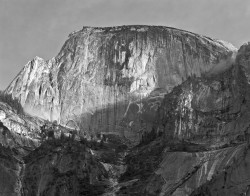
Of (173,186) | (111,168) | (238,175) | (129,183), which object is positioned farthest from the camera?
(111,168)

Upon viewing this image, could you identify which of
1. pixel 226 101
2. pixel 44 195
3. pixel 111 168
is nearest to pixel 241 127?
pixel 226 101

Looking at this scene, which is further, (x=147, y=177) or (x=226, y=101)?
(x=226, y=101)

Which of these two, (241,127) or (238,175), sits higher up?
(241,127)

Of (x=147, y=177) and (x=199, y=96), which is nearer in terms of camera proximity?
(x=147, y=177)

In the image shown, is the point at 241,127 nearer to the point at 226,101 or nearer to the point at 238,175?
the point at 226,101

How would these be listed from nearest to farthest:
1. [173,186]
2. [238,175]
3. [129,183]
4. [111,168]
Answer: [238,175], [173,186], [129,183], [111,168]

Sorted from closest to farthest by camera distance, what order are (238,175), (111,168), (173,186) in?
(238,175) → (173,186) → (111,168)

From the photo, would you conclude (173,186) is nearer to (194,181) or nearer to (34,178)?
(194,181)

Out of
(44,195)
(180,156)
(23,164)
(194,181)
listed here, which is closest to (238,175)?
(194,181)

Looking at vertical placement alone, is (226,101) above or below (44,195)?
above
